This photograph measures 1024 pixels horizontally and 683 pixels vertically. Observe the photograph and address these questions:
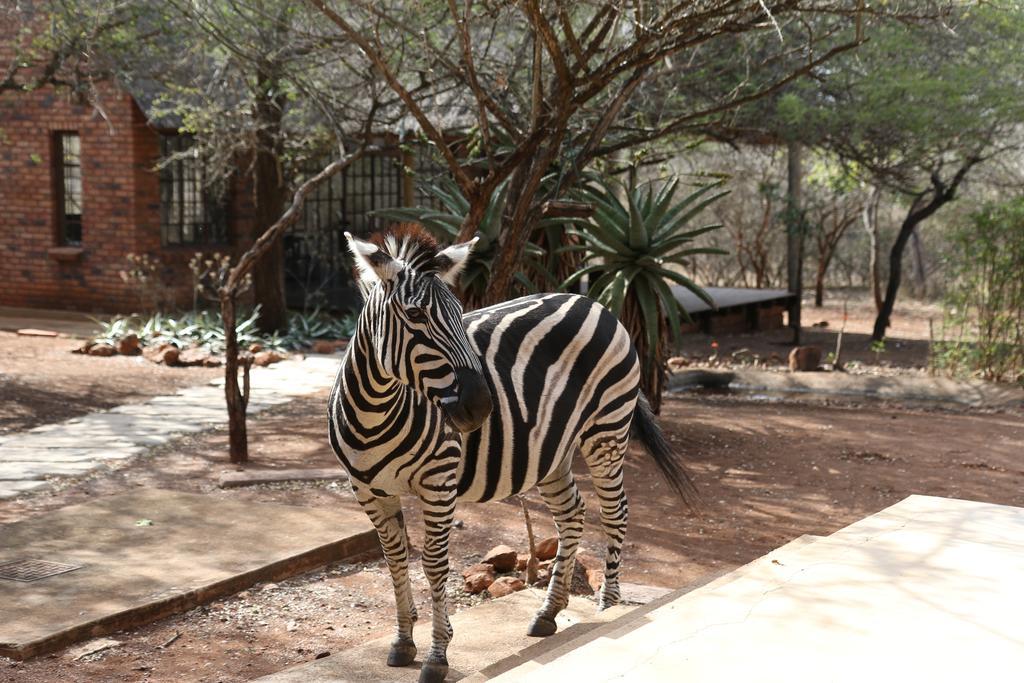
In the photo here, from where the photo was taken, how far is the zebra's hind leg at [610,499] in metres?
5.07

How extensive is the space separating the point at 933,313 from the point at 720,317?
548 cm

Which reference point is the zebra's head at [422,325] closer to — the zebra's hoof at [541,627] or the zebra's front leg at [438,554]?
the zebra's front leg at [438,554]

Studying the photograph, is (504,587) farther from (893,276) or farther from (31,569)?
(893,276)

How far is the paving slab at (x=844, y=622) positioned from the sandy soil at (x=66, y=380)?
7.27 metres

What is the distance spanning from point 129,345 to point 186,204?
14.8 ft

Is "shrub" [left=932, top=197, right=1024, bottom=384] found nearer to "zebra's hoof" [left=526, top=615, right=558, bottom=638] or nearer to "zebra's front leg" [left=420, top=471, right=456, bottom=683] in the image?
"zebra's hoof" [left=526, top=615, right=558, bottom=638]

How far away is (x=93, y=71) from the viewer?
1060 cm

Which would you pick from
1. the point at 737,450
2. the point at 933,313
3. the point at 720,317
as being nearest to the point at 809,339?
the point at 720,317

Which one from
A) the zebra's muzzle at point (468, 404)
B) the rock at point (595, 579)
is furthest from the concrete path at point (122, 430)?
the zebra's muzzle at point (468, 404)

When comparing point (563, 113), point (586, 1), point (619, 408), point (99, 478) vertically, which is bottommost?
point (99, 478)

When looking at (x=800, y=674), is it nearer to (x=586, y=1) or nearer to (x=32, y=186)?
(x=586, y=1)

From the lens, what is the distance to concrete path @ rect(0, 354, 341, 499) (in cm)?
774

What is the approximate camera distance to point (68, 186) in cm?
1684

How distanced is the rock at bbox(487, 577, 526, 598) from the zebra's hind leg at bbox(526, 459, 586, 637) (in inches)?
19.4
